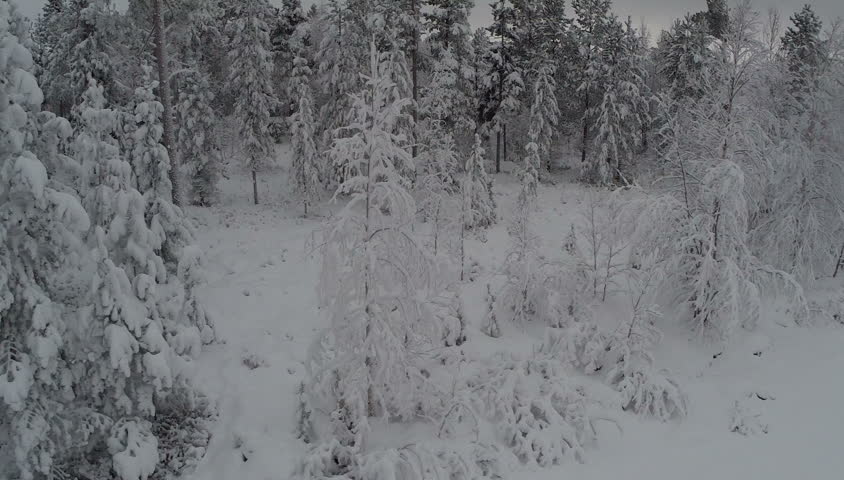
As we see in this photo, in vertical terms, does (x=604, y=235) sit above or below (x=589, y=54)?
below

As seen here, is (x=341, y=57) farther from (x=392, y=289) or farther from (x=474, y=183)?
(x=392, y=289)

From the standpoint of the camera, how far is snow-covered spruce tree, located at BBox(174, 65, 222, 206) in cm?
2573

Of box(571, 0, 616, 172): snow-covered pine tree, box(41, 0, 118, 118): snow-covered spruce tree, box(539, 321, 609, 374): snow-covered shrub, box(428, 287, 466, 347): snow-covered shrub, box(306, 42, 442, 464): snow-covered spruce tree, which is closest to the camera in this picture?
box(306, 42, 442, 464): snow-covered spruce tree

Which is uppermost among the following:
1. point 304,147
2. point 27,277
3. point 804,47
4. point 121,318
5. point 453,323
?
point 804,47

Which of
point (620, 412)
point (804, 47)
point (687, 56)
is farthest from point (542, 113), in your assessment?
point (620, 412)

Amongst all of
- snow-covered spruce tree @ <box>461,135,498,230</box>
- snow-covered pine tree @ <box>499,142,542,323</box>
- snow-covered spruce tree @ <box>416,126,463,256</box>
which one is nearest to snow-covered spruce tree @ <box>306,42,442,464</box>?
snow-covered pine tree @ <box>499,142,542,323</box>

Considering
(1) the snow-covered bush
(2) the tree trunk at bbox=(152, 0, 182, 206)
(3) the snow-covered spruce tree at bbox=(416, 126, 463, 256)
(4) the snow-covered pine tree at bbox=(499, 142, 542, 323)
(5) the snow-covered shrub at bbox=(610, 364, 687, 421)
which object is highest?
(2) the tree trunk at bbox=(152, 0, 182, 206)

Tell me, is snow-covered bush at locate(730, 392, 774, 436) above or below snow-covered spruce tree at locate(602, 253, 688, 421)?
below

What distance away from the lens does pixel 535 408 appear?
1147 centimetres

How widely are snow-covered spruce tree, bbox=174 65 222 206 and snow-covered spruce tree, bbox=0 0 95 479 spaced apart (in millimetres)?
19082

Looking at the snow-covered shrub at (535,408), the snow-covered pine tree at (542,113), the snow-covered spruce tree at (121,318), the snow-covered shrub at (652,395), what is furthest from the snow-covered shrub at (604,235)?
the snow-covered pine tree at (542,113)

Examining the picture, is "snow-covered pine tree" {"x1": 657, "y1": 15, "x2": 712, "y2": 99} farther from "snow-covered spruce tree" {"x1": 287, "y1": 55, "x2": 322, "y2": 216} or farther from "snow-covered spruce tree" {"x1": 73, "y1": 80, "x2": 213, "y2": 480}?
"snow-covered spruce tree" {"x1": 73, "y1": 80, "x2": 213, "y2": 480}

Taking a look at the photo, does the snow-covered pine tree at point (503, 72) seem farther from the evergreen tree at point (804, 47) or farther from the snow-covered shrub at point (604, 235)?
the snow-covered shrub at point (604, 235)

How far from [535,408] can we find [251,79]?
77.2 feet
